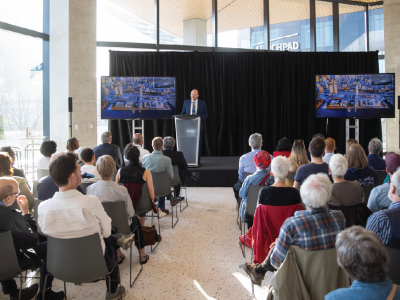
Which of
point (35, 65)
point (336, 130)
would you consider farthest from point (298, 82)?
point (35, 65)

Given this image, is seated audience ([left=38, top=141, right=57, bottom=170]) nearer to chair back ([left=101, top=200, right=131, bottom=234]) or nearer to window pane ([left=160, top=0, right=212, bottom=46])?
chair back ([left=101, top=200, right=131, bottom=234])

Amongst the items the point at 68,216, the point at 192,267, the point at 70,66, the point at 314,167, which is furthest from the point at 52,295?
the point at 70,66

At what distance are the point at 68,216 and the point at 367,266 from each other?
1553 millimetres

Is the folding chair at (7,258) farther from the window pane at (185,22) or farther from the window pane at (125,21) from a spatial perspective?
the window pane at (185,22)

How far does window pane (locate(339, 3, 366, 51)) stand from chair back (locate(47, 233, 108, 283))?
9.58 metres

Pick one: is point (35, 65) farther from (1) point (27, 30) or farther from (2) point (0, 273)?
(2) point (0, 273)

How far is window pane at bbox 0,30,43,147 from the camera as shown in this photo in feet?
21.9

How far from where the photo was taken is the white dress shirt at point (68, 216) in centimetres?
187

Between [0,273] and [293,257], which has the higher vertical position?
[293,257]

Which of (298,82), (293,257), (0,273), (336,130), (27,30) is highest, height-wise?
(27,30)

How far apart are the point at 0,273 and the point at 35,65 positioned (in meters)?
6.67

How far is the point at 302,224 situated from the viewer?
65.8 inches

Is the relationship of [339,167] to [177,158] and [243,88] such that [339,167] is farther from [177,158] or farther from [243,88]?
[243,88]

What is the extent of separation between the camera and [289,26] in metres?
9.20
